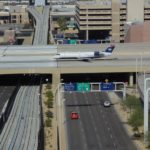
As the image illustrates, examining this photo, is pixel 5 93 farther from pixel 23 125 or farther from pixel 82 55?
pixel 23 125

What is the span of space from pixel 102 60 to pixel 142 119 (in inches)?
1151

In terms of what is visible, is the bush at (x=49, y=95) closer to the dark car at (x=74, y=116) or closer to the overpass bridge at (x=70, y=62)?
the overpass bridge at (x=70, y=62)

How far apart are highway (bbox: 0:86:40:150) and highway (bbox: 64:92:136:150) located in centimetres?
248

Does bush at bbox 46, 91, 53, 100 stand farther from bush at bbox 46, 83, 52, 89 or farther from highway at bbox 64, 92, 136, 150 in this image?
bush at bbox 46, 83, 52, 89

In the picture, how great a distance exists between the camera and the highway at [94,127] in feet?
146

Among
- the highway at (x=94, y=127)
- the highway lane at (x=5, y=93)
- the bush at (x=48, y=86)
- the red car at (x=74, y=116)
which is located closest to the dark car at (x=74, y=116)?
the red car at (x=74, y=116)

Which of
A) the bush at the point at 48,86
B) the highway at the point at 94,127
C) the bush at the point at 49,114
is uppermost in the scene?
the bush at the point at 49,114

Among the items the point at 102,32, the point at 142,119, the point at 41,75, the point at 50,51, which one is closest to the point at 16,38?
the point at 102,32

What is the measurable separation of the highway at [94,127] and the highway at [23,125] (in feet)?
8.12

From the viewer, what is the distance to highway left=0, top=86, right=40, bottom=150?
43.8 meters

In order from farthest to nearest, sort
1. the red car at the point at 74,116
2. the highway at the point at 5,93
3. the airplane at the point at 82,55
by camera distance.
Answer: the airplane at the point at 82,55 < the highway at the point at 5,93 < the red car at the point at 74,116

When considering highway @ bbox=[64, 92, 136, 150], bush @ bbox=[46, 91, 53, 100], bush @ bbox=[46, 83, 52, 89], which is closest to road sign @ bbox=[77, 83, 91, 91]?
highway @ bbox=[64, 92, 136, 150]

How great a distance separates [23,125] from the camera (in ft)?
163

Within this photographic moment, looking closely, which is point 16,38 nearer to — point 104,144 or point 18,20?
point 18,20
